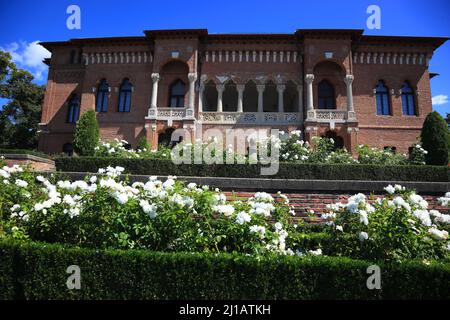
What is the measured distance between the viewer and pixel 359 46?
Answer: 20.6 metres

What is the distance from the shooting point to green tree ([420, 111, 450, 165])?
11987 mm

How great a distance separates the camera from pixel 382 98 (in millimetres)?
20781

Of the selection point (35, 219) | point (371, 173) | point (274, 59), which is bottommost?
point (35, 219)

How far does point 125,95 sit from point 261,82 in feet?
34.2

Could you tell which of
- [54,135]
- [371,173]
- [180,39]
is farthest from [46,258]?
[54,135]

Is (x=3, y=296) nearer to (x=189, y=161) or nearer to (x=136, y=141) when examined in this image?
(x=189, y=161)

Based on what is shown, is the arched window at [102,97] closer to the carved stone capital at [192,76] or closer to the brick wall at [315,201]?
the carved stone capital at [192,76]

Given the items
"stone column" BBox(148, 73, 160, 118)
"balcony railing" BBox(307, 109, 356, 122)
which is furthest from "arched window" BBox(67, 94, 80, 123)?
"balcony railing" BBox(307, 109, 356, 122)

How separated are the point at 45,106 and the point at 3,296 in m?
22.9

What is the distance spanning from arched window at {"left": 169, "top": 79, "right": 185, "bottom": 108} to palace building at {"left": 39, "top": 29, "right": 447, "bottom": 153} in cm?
8

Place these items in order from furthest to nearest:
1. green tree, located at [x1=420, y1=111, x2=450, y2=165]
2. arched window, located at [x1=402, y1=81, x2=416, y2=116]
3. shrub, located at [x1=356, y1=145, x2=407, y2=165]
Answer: arched window, located at [x1=402, y1=81, x2=416, y2=116], green tree, located at [x1=420, y1=111, x2=450, y2=165], shrub, located at [x1=356, y1=145, x2=407, y2=165]

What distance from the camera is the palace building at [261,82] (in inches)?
782

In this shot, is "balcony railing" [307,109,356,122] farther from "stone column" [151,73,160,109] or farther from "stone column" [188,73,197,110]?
"stone column" [151,73,160,109]

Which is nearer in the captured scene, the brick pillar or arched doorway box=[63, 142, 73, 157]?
the brick pillar
